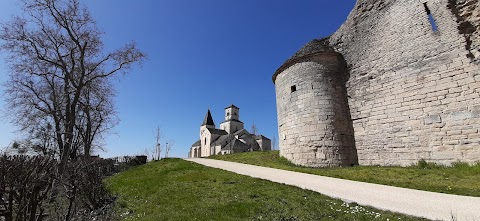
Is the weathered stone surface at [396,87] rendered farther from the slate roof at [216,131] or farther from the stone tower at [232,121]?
the stone tower at [232,121]

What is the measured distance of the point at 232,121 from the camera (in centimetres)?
5750

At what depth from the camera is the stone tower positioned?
5697cm

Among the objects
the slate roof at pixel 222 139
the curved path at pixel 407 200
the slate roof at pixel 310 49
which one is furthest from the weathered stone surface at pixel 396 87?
the slate roof at pixel 222 139

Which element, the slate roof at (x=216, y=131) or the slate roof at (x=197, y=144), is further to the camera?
the slate roof at (x=197, y=144)

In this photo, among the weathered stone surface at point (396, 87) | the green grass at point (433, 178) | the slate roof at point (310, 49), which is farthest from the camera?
the slate roof at point (310, 49)

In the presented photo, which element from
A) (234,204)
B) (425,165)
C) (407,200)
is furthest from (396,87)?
(234,204)

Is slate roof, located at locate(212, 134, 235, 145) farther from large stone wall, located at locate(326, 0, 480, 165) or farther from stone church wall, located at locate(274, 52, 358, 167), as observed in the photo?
large stone wall, located at locate(326, 0, 480, 165)

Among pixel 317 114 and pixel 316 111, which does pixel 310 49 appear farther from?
pixel 317 114

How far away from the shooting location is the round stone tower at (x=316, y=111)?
1320cm

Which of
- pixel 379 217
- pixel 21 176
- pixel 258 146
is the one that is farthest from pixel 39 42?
pixel 258 146

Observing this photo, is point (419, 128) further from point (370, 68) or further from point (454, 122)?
point (370, 68)

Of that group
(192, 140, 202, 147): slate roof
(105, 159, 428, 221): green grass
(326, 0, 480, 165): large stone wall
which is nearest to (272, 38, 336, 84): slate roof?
(326, 0, 480, 165): large stone wall

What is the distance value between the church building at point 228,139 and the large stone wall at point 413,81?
32.6m

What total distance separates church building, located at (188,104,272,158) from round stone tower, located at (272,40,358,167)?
30.5 metres
